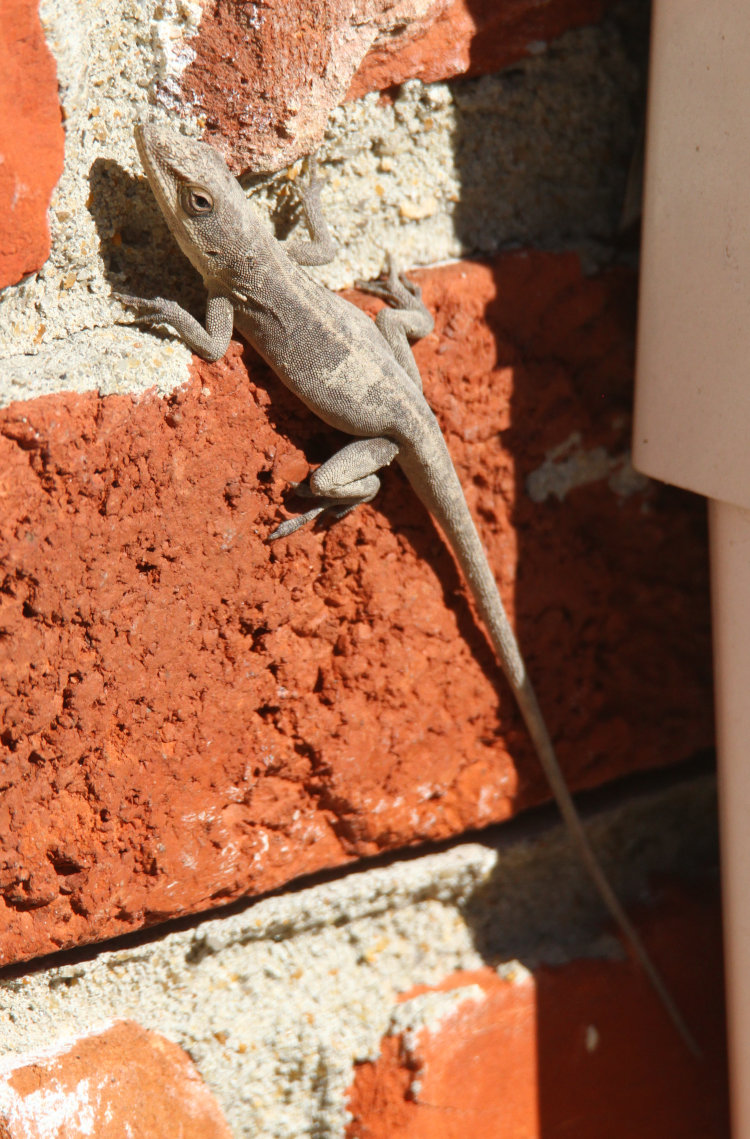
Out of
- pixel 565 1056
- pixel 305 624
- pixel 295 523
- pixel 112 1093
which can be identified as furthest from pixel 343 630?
pixel 565 1056

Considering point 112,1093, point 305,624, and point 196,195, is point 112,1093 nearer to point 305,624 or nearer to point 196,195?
point 305,624

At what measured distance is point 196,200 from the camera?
4.12ft

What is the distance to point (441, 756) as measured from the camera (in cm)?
143

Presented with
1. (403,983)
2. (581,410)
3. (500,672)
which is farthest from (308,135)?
(403,983)

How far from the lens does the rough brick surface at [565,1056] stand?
4.45 ft

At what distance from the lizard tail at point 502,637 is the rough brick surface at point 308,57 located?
472 millimetres

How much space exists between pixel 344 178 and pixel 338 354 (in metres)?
0.25

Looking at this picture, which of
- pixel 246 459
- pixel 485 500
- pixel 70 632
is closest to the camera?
pixel 70 632

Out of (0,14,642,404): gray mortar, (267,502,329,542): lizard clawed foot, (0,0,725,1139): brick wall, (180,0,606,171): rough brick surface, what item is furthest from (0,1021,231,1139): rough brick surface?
(180,0,606,171): rough brick surface

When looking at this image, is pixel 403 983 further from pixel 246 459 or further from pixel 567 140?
pixel 567 140

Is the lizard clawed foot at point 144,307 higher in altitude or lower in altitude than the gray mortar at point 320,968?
higher

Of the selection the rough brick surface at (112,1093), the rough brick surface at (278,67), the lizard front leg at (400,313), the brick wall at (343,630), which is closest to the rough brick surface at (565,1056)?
the brick wall at (343,630)

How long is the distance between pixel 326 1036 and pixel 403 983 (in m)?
0.14

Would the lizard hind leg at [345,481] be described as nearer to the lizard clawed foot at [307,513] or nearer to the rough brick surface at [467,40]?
the lizard clawed foot at [307,513]
